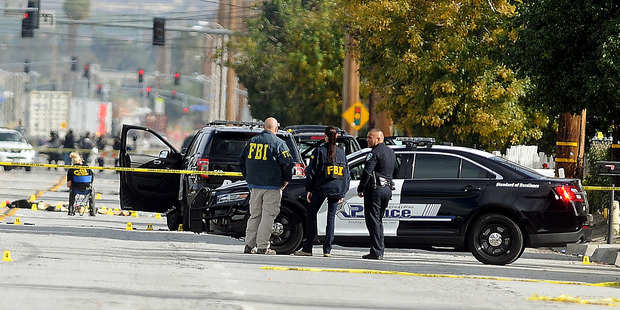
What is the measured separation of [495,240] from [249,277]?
456cm

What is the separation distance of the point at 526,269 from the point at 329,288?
4651 mm

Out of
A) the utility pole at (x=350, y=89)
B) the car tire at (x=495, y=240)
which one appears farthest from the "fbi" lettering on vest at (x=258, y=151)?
the utility pole at (x=350, y=89)

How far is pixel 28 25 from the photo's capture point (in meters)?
44.8

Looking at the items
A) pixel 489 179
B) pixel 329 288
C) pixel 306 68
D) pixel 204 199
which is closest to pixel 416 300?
pixel 329 288

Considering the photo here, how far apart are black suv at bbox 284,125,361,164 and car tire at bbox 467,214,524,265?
17.7 feet

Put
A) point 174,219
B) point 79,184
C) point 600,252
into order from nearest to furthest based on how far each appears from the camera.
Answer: point 600,252 < point 174,219 < point 79,184

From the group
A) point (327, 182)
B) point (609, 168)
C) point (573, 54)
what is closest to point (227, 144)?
point (327, 182)

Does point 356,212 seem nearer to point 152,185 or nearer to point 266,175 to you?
point 266,175

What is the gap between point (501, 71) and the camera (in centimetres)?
2830

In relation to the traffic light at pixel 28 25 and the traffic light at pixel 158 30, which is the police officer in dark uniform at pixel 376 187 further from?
the traffic light at pixel 158 30

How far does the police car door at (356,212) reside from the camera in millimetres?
17234

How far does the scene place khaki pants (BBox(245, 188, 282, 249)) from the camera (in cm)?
1677

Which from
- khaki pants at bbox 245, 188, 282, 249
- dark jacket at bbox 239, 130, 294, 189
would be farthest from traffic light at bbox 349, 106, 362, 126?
dark jacket at bbox 239, 130, 294, 189

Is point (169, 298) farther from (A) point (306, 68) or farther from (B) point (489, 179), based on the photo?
(A) point (306, 68)
